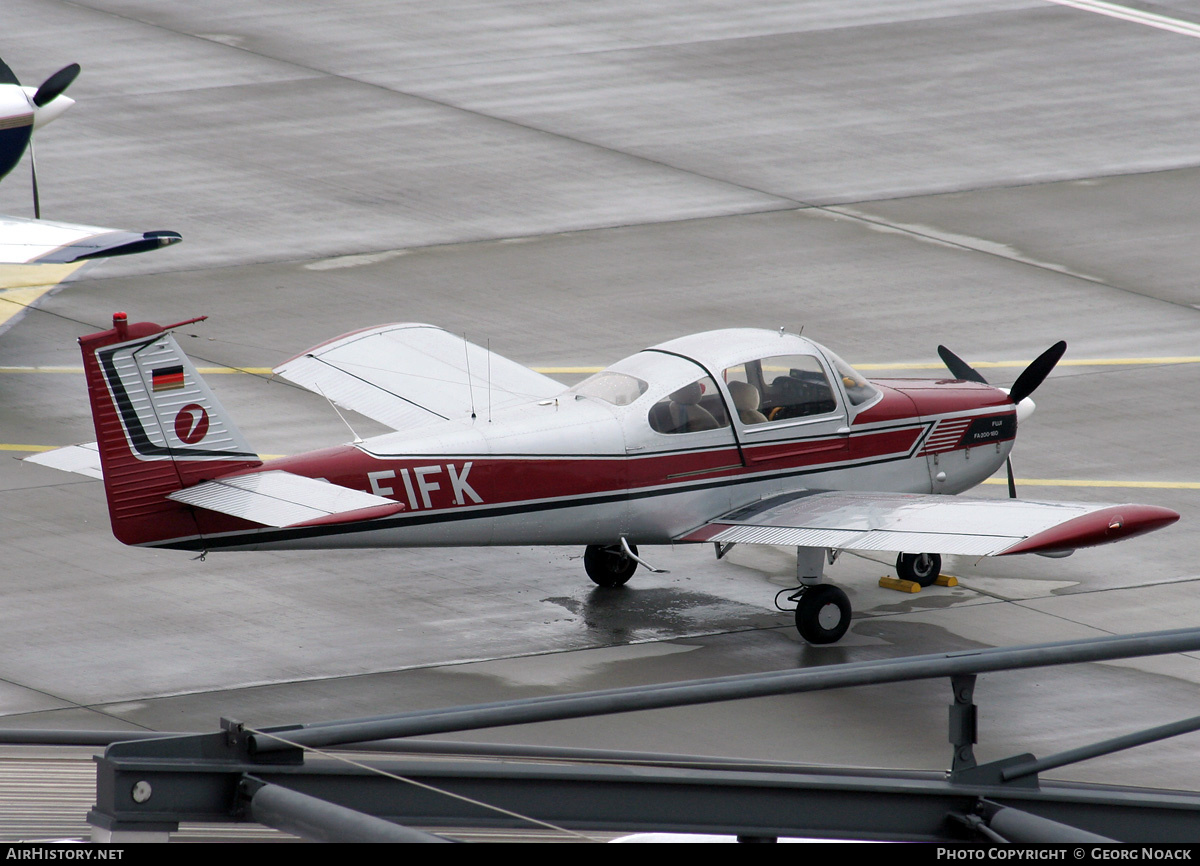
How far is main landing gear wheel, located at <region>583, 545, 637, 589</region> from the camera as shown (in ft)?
52.5

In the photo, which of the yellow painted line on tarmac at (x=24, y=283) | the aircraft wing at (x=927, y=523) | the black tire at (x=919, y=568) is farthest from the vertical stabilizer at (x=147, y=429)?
the yellow painted line on tarmac at (x=24, y=283)

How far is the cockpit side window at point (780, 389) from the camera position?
49.7 feet

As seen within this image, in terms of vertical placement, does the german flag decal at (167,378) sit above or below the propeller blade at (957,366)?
below

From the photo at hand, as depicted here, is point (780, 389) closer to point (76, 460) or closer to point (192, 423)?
point (192, 423)

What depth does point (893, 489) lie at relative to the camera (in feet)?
52.1

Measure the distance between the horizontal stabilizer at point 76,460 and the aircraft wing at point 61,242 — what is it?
6.82 metres

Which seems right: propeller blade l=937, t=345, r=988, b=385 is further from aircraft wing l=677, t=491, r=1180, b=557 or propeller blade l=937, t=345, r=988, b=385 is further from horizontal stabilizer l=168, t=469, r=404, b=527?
horizontal stabilizer l=168, t=469, r=404, b=527

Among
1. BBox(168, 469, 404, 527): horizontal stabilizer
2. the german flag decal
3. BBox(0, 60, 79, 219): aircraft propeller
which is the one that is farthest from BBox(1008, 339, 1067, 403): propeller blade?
BBox(0, 60, 79, 219): aircraft propeller

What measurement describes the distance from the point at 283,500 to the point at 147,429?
1.10 metres

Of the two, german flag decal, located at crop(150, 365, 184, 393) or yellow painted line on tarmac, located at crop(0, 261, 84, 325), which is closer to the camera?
german flag decal, located at crop(150, 365, 184, 393)

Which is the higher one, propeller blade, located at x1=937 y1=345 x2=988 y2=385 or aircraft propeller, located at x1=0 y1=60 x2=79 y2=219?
aircraft propeller, located at x1=0 y1=60 x2=79 y2=219

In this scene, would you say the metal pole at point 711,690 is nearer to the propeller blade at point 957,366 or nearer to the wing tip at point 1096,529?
the wing tip at point 1096,529

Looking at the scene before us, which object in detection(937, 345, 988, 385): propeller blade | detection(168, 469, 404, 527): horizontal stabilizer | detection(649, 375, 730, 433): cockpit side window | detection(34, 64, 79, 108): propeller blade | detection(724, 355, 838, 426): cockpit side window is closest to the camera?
detection(168, 469, 404, 527): horizontal stabilizer

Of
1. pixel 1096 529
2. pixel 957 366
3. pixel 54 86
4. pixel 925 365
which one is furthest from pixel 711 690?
pixel 54 86
